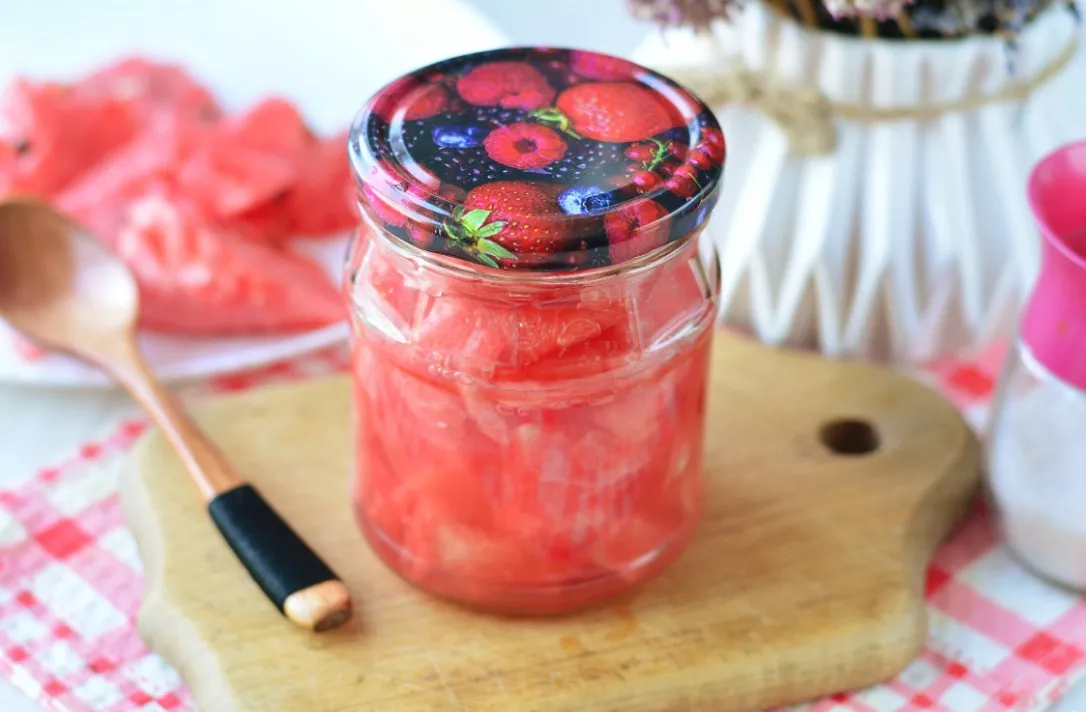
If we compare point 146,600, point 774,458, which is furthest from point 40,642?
point 774,458

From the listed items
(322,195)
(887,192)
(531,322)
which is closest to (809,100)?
(887,192)

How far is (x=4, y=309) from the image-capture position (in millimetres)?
1072

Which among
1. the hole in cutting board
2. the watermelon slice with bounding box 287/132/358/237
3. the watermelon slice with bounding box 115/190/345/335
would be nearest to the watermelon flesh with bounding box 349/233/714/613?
the hole in cutting board

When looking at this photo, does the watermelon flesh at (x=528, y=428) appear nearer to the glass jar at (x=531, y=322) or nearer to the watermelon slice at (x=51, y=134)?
the glass jar at (x=531, y=322)

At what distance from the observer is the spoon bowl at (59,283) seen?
3.51ft

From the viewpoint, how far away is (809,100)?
3.33 feet

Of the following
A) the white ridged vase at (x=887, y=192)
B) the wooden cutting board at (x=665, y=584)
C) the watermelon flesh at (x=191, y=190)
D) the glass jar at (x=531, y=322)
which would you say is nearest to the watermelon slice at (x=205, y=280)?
the watermelon flesh at (x=191, y=190)

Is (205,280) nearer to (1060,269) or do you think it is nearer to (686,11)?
(686,11)

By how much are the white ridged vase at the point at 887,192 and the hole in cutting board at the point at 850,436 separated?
111mm

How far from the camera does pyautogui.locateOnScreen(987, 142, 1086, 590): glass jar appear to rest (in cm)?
86

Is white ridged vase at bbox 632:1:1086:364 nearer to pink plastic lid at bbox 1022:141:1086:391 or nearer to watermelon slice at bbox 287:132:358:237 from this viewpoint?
pink plastic lid at bbox 1022:141:1086:391

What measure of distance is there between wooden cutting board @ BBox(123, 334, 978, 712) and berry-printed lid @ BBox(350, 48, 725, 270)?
287 millimetres

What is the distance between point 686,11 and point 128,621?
1.99 ft

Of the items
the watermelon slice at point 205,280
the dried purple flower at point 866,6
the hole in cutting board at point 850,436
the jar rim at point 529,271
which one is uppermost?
the dried purple flower at point 866,6
